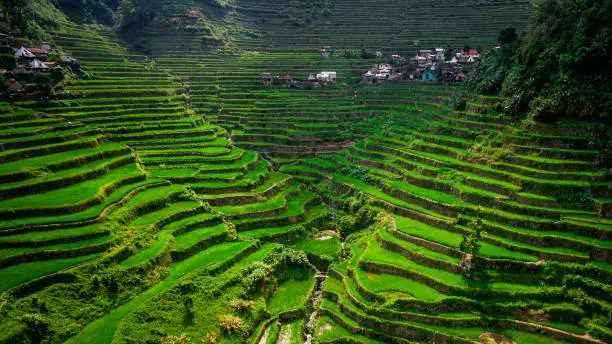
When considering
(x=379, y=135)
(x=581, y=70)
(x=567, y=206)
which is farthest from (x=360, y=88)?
(x=567, y=206)

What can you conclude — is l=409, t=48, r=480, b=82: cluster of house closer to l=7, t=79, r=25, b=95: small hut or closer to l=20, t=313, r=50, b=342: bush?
l=7, t=79, r=25, b=95: small hut

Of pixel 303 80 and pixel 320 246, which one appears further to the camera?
pixel 303 80

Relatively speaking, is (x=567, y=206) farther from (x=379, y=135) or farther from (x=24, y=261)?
(x=24, y=261)

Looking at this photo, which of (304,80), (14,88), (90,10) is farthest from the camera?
(90,10)

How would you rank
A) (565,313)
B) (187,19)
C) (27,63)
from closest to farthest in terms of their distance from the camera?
(565,313)
(27,63)
(187,19)

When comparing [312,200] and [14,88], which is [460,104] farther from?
[14,88]

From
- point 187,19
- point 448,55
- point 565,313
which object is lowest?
point 565,313

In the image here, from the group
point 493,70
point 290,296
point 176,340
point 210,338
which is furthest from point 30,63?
point 493,70
